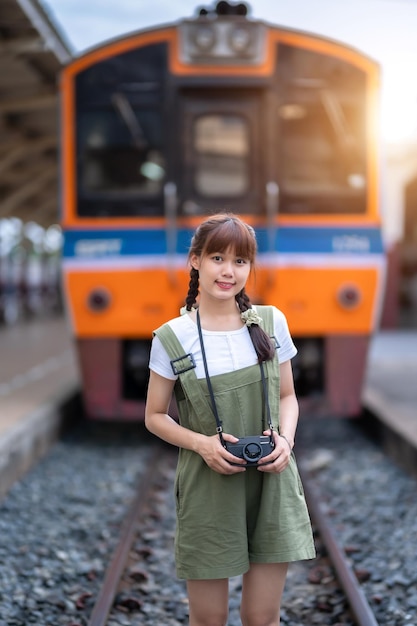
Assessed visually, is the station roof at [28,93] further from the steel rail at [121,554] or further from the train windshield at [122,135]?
the steel rail at [121,554]

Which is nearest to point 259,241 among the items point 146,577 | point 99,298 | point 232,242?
point 99,298

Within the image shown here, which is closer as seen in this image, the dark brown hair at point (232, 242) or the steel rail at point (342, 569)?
the dark brown hair at point (232, 242)

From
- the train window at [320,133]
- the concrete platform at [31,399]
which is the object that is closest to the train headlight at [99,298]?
the concrete platform at [31,399]

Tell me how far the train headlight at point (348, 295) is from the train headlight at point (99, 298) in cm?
162

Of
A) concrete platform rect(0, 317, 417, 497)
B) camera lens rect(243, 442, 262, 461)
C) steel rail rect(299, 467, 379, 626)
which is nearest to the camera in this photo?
camera lens rect(243, 442, 262, 461)

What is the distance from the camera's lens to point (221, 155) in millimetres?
5988

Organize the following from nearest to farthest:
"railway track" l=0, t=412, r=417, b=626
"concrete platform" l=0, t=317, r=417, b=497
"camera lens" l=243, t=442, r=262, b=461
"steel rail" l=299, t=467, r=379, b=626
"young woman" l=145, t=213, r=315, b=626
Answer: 1. "camera lens" l=243, t=442, r=262, b=461
2. "young woman" l=145, t=213, r=315, b=626
3. "steel rail" l=299, t=467, r=379, b=626
4. "railway track" l=0, t=412, r=417, b=626
5. "concrete platform" l=0, t=317, r=417, b=497

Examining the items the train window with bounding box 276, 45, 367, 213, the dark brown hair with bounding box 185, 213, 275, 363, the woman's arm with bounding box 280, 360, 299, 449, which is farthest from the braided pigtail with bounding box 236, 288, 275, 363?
the train window with bounding box 276, 45, 367, 213

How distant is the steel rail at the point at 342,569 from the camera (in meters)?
3.15

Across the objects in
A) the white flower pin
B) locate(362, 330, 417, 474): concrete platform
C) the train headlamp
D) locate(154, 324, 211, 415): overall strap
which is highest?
the train headlamp

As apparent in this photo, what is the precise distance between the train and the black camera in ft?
12.1

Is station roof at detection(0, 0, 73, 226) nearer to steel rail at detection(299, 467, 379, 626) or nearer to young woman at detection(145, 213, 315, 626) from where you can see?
steel rail at detection(299, 467, 379, 626)

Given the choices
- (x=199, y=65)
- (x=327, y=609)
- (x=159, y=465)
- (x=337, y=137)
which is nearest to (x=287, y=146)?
(x=337, y=137)

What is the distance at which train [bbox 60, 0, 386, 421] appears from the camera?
19.0ft
